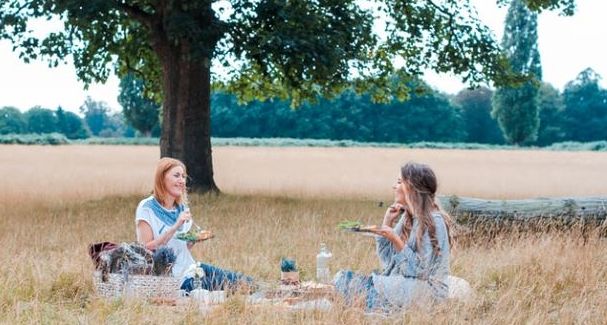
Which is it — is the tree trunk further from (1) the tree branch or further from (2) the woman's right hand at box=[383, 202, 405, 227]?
(2) the woman's right hand at box=[383, 202, 405, 227]

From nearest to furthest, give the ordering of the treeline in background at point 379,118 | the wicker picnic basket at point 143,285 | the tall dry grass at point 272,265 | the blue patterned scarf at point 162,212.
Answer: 1. the tall dry grass at point 272,265
2. the wicker picnic basket at point 143,285
3. the blue patterned scarf at point 162,212
4. the treeline in background at point 379,118

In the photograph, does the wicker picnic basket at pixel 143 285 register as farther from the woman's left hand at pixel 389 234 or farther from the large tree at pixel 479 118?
the large tree at pixel 479 118

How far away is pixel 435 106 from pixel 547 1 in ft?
155

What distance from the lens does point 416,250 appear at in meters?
8.02

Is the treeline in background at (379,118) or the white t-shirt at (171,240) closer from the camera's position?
the white t-shirt at (171,240)

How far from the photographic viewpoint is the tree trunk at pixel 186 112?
68.4ft

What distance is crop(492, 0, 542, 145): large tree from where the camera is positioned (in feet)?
217

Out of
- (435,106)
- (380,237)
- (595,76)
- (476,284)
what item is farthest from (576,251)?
(595,76)

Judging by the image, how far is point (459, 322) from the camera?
7547 millimetres

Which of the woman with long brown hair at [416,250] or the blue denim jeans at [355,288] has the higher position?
the woman with long brown hair at [416,250]

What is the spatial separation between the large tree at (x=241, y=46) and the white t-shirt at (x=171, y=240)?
948 centimetres

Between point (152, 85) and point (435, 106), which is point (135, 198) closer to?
point (152, 85)

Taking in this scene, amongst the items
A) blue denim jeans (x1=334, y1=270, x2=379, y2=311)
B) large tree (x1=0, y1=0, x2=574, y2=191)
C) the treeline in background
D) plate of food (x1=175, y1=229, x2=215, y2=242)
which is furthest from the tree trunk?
the treeline in background

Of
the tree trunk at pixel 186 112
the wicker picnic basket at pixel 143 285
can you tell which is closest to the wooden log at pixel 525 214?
the wicker picnic basket at pixel 143 285
